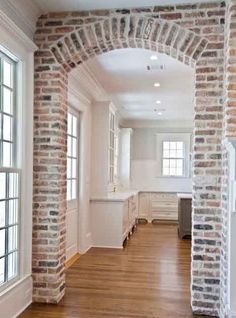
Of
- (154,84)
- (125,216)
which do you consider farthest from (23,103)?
(125,216)

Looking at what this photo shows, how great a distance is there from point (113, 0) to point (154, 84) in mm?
2804

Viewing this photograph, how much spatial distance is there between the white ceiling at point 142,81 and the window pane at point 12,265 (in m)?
2.75

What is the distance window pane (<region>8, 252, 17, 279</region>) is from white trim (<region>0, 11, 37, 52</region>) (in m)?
2.06

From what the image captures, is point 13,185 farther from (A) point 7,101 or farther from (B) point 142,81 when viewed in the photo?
(B) point 142,81

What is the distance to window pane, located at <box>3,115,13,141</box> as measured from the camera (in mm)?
3246

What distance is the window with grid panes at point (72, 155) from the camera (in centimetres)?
555

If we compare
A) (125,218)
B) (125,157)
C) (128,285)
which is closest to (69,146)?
(125,218)

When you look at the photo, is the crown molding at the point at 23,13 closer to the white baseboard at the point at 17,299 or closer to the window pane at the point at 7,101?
the window pane at the point at 7,101

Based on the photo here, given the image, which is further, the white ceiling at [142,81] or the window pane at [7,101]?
the white ceiling at [142,81]

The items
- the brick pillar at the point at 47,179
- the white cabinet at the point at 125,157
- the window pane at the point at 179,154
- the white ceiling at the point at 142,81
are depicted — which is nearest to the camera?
A: the brick pillar at the point at 47,179

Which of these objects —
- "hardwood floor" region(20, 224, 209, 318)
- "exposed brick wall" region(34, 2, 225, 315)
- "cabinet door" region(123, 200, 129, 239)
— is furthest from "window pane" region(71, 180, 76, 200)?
"exposed brick wall" region(34, 2, 225, 315)

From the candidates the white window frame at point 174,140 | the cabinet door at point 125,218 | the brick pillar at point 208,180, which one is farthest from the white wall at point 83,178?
the white window frame at point 174,140

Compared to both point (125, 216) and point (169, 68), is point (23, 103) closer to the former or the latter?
point (169, 68)

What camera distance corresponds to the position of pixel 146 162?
10320mm
